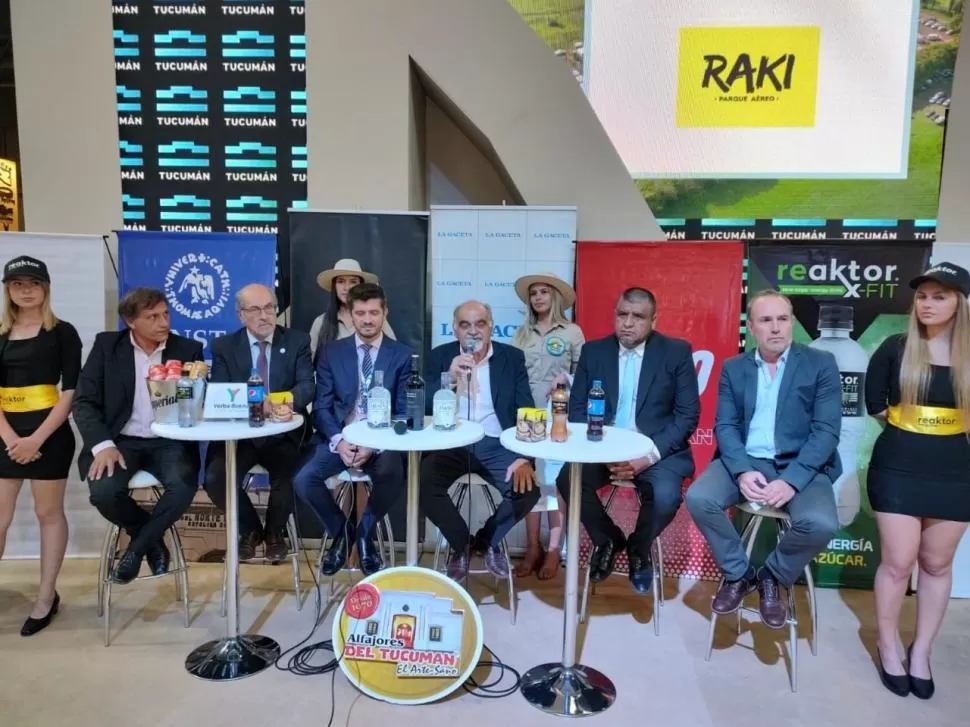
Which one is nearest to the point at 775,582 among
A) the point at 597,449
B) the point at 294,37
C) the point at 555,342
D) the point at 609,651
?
the point at 609,651

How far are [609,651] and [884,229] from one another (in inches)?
128

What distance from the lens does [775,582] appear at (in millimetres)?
2348

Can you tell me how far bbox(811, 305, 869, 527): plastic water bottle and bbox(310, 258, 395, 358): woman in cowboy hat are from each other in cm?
232

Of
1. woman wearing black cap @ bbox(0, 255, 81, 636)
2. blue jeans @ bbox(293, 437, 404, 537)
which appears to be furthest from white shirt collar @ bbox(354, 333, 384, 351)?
woman wearing black cap @ bbox(0, 255, 81, 636)

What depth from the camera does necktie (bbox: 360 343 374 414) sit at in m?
2.94

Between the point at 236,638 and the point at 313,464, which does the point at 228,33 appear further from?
the point at 236,638

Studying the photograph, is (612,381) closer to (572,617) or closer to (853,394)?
(572,617)

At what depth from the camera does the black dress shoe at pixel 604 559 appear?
2.67 metres

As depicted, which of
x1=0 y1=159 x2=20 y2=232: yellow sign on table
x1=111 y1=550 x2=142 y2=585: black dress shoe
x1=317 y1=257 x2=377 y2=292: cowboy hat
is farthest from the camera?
x1=0 y1=159 x2=20 y2=232: yellow sign on table

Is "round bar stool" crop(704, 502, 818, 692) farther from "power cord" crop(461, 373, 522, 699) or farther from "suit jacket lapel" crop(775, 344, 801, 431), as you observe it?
"power cord" crop(461, 373, 522, 699)

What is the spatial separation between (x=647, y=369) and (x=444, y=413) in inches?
42.2

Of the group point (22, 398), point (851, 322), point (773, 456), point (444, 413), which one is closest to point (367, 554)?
point (444, 413)

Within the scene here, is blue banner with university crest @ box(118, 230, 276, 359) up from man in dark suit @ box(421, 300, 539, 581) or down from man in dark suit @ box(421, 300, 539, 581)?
up

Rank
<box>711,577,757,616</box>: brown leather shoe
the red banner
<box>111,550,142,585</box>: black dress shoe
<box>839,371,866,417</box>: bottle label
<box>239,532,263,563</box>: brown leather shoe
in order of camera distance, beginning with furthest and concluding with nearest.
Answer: the red banner < <box>839,371,866,417</box>: bottle label < <box>239,532,263,563</box>: brown leather shoe < <box>111,550,142,585</box>: black dress shoe < <box>711,577,757,616</box>: brown leather shoe
